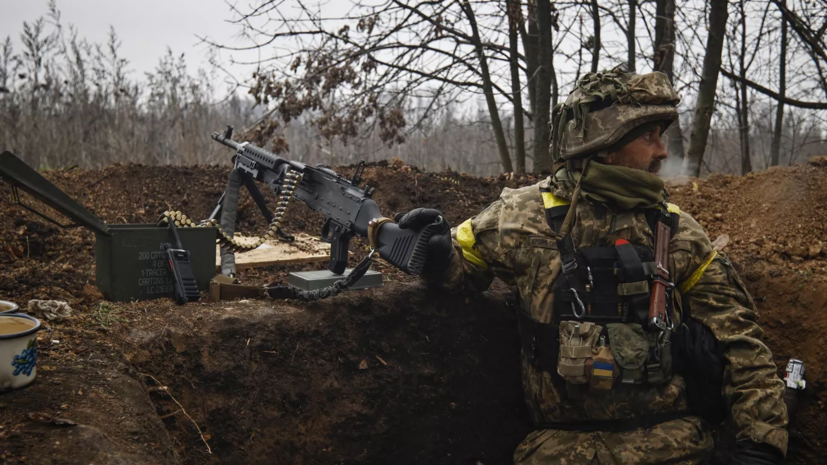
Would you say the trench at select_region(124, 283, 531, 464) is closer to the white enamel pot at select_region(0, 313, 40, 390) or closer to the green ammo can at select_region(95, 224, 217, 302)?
the green ammo can at select_region(95, 224, 217, 302)

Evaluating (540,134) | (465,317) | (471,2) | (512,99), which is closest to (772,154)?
(512,99)

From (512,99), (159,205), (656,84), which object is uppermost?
(512,99)

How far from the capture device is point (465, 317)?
12.3 feet

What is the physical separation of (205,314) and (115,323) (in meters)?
0.45

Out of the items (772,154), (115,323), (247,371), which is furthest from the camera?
(772,154)

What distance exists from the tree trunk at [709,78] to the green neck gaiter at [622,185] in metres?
4.34

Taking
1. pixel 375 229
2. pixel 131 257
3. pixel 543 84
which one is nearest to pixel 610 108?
pixel 375 229

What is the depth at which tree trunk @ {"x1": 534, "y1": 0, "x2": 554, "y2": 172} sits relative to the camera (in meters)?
7.22

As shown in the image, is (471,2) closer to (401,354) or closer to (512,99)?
(512,99)

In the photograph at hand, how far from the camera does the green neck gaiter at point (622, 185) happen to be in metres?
2.79

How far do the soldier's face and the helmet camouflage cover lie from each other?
0.27ft

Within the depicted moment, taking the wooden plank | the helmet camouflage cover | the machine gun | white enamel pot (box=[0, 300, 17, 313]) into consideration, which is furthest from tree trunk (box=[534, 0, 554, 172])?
white enamel pot (box=[0, 300, 17, 313])

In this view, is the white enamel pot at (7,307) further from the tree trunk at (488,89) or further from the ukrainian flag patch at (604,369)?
the tree trunk at (488,89)

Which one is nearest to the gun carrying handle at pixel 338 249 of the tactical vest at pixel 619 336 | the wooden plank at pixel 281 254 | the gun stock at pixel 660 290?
the wooden plank at pixel 281 254
